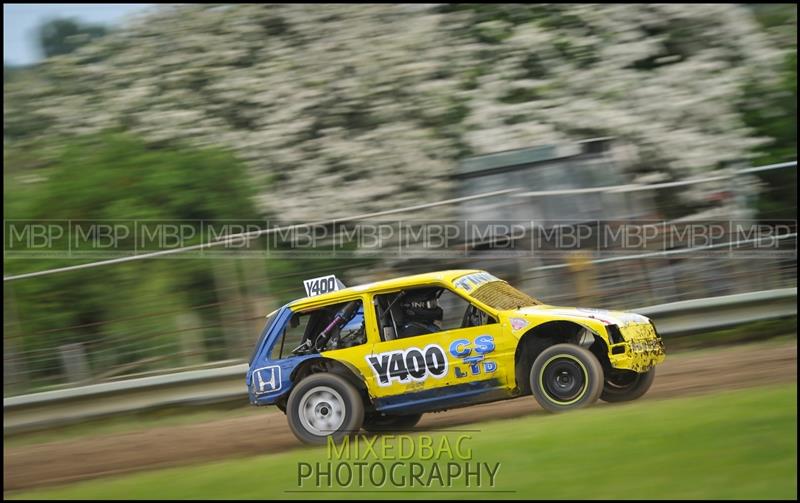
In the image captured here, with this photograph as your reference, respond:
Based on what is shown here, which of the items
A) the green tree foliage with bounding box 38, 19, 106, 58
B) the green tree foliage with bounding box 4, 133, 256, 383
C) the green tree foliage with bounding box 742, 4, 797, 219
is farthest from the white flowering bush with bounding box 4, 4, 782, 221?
the green tree foliage with bounding box 4, 133, 256, 383

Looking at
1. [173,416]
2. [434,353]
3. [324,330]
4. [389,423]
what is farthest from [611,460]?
[173,416]

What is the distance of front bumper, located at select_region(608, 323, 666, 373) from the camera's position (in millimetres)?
7953

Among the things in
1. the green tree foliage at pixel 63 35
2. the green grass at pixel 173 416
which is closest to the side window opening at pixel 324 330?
the green grass at pixel 173 416

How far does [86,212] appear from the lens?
13.2 meters

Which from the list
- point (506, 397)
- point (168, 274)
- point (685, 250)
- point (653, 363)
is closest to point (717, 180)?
point (685, 250)

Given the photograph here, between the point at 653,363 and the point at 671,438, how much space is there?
183 centimetres

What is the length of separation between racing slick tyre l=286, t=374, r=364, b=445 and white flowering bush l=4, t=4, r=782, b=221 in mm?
5605

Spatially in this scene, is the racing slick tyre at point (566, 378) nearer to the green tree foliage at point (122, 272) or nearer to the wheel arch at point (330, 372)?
the wheel arch at point (330, 372)

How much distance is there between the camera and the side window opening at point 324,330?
29.0 feet

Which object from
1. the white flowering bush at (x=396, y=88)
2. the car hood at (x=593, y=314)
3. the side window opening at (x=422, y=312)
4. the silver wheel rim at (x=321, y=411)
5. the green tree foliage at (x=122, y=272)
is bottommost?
the silver wheel rim at (x=321, y=411)

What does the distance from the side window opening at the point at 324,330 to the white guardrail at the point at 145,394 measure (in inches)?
78.5

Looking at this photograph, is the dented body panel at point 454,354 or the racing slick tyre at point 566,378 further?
the dented body panel at point 454,354

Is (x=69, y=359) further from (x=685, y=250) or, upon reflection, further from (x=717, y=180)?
(x=717, y=180)

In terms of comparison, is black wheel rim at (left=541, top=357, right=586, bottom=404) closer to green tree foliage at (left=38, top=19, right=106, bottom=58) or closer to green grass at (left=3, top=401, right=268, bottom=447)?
green grass at (left=3, top=401, right=268, bottom=447)
